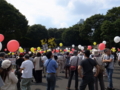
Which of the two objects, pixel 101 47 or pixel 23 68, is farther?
pixel 101 47

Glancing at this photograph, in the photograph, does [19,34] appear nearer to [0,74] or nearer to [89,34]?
[89,34]

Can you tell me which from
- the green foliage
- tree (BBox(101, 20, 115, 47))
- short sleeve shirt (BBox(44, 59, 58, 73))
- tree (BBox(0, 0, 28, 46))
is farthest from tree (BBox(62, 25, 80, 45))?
short sleeve shirt (BBox(44, 59, 58, 73))

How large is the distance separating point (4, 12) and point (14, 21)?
275 cm

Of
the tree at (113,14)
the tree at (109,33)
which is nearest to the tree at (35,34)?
the tree at (113,14)

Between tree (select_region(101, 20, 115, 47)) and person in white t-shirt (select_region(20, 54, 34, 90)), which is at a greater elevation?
tree (select_region(101, 20, 115, 47))

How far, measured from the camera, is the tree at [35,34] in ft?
172

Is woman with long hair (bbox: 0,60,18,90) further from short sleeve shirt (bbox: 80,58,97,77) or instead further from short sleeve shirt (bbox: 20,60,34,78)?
short sleeve shirt (bbox: 80,58,97,77)

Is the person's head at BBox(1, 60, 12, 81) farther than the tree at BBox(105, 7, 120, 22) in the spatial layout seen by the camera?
No

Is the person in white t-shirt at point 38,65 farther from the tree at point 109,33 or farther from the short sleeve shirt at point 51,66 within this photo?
the tree at point 109,33

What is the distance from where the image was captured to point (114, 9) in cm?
4600

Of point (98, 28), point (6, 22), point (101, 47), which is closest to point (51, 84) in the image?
point (101, 47)

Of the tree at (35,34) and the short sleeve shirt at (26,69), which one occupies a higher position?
the tree at (35,34)

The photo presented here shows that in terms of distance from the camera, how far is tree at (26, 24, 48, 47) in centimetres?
5246

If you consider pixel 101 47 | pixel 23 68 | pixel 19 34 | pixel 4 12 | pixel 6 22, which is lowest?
pixel 23 68
